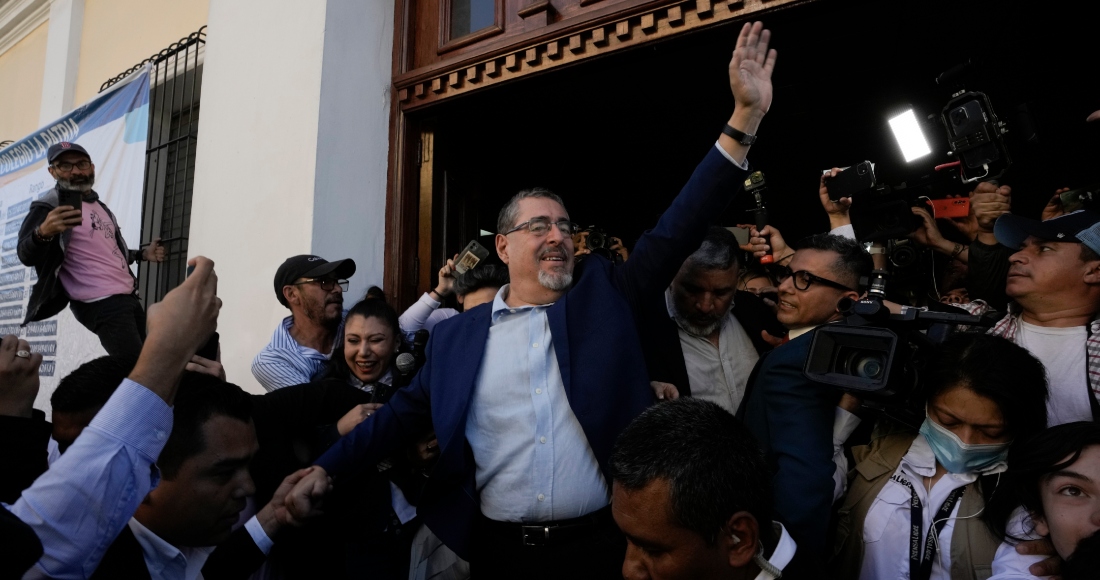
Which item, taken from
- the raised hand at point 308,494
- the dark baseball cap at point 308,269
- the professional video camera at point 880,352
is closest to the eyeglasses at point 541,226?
the professional video camera at point 880,352

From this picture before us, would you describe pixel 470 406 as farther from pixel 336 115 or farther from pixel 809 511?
pixel 336 115

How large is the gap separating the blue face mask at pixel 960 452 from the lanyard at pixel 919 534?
58 millimetres

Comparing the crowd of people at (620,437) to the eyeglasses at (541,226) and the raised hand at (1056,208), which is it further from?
the raised hand at (1056,208)

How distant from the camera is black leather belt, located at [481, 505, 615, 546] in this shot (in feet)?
6.45

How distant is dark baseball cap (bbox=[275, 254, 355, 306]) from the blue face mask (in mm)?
2489

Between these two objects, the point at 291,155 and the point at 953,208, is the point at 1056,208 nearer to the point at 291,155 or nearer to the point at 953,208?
the point at 953,208

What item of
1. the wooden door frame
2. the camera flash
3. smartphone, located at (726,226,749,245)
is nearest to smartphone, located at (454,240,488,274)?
the wooden door frame

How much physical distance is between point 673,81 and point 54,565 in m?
4.53

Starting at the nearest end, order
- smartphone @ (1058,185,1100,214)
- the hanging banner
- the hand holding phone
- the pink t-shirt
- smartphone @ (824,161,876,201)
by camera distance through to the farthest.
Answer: smartphone @ (824,161,876,201) → smartphone @ (1058,185,1100,214) → the hand holding phone → the pink t-shirt → the hanging banner

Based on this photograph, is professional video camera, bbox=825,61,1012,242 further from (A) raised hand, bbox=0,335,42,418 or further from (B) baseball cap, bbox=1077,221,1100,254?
(A) raised hand, bbox=0,335,42,418

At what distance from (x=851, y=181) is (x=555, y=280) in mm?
1234

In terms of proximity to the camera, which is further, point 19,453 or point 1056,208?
point 1056,208

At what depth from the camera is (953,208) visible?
3.76 meters

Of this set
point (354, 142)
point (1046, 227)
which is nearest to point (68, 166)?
point (354, 142)
